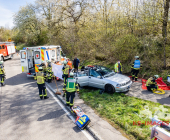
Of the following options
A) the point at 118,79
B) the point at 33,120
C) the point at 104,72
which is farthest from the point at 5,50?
the point at 118,79

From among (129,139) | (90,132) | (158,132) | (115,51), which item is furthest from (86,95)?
(115,51)

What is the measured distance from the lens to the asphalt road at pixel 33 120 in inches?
184

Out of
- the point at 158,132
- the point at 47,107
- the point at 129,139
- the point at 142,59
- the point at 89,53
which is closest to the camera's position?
the point at 158,132

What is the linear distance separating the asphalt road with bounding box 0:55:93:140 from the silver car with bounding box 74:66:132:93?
93.7 inches

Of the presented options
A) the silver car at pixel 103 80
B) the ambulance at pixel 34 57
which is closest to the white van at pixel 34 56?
the ambulance at pixel 34 57

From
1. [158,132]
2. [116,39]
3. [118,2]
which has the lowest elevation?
[158,132]

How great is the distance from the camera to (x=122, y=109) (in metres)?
6.07

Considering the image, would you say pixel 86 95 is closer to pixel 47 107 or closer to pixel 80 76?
pixel 80 76

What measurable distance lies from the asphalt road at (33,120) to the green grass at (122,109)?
1357 millimetres

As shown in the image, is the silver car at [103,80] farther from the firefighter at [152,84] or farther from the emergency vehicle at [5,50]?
the emergency vehicle at [5,50]

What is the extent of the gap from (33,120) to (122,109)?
3750 millimetres

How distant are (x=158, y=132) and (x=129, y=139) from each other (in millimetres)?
1354

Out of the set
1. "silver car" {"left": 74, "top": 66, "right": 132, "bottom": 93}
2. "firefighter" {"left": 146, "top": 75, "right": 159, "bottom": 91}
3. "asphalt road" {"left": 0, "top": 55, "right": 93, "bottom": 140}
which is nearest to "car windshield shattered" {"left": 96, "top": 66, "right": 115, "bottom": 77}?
"silver car" {"left": 74, "top": 66, "right": 132, "bottom": 93}

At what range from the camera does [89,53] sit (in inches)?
659
